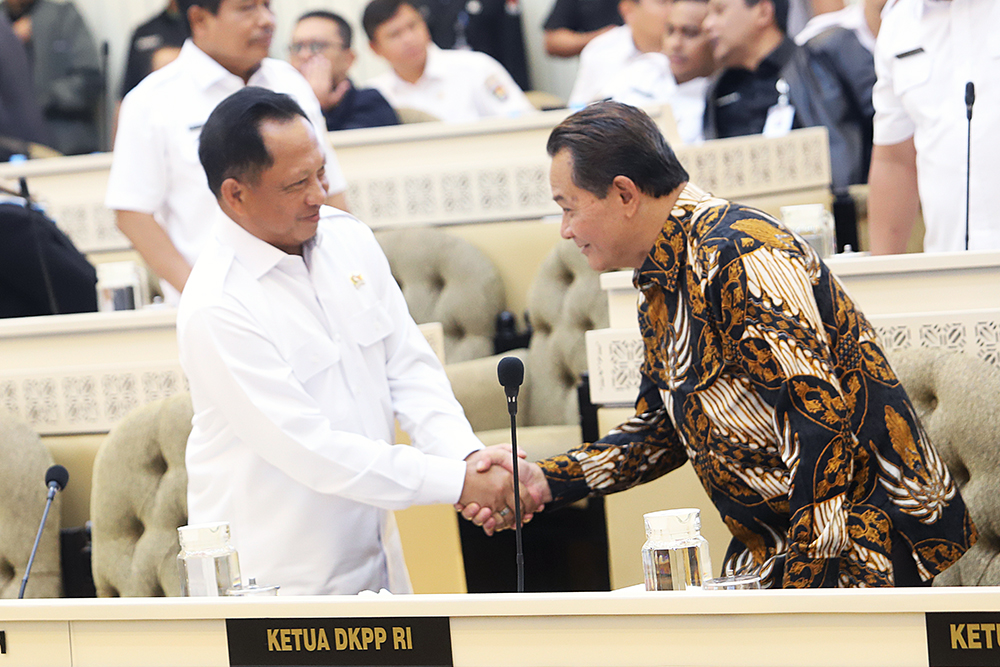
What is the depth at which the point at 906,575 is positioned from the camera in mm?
1811

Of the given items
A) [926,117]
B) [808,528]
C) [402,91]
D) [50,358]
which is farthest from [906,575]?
[402,91]

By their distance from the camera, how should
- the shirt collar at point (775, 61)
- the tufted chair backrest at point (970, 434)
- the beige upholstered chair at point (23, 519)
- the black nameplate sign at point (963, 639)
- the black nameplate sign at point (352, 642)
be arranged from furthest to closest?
the shirt collar at point (775, 61) → the beige upholstered chair at point (23, 519) → the tufted chair backrest at point (970, 434) → the black nameplate sign at point (352, 642) → the black nameplate sign at point (963, 639)

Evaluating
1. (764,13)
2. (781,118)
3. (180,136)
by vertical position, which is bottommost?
(180,136)

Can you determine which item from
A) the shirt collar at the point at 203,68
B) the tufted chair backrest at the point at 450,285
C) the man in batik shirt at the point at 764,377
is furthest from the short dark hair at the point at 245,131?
the tufted chair backrest at the point at 450,285

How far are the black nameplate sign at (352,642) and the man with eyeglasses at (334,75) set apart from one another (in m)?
3.72

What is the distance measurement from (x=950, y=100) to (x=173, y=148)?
6.61ft

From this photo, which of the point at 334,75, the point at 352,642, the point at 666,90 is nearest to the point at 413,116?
the point at 334,75

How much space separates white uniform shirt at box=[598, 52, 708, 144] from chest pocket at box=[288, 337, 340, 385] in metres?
2.66

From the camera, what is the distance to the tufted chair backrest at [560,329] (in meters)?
3.49

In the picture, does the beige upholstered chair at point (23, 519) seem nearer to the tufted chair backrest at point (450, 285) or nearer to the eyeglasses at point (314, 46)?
the tufted chair backrest at point (450, 285)

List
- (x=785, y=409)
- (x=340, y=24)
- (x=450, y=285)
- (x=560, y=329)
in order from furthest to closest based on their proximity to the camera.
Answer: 1. (x=340, y=24)
2. (x=450, y=285)
3. (x=560, y=329)
4. (x=785, y=409)

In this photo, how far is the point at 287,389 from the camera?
6.88 feet

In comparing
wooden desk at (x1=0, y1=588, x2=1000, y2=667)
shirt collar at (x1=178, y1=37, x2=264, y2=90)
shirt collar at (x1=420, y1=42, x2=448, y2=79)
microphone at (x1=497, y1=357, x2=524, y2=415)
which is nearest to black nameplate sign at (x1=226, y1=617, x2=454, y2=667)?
wooden desk at (x1=0, y1=588, x2=1000, y2=667)

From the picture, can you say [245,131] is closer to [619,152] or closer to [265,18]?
[619,152]
